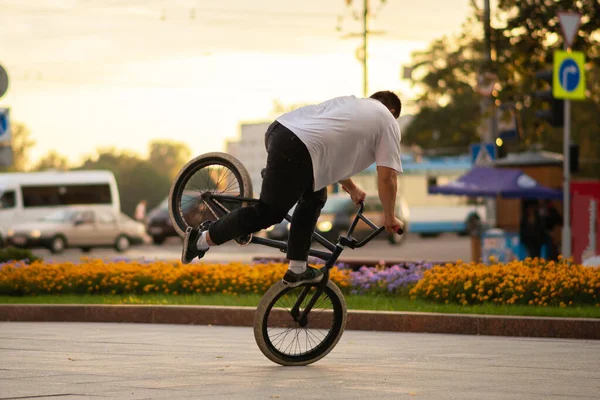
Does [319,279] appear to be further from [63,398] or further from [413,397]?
[63,398]

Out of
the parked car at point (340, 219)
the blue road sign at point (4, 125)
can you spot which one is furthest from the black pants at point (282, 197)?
the parked car at point (340, 219)

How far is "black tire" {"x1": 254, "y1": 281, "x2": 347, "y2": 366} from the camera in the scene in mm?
7777

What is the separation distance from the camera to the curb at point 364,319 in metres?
11.0

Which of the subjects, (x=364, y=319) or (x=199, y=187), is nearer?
(x=199, y=187)

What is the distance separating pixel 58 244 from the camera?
127 ft

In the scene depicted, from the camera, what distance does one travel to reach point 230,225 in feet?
24.7

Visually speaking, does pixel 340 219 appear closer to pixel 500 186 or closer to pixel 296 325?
pixel 500 186

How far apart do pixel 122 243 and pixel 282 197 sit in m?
33.5

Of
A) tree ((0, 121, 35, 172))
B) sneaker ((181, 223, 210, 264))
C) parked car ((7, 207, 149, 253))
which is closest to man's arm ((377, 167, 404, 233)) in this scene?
sneaker ((181, 223, 210, 264))

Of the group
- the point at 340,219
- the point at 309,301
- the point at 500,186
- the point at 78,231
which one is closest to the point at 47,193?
the point at 78,231

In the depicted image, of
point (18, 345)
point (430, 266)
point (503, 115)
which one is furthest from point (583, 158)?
point (18, 345)

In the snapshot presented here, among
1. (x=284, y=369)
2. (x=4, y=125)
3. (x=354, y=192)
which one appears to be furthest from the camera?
(x=4, y=125)

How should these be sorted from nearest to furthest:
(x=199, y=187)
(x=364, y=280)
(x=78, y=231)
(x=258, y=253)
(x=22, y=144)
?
1. (x=199, y=187)
2. (x=364, y=280)
3. (x=258, y=253)
4. (x=78, y=231)
5. (x=22, y=144)

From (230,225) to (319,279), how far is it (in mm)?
720
